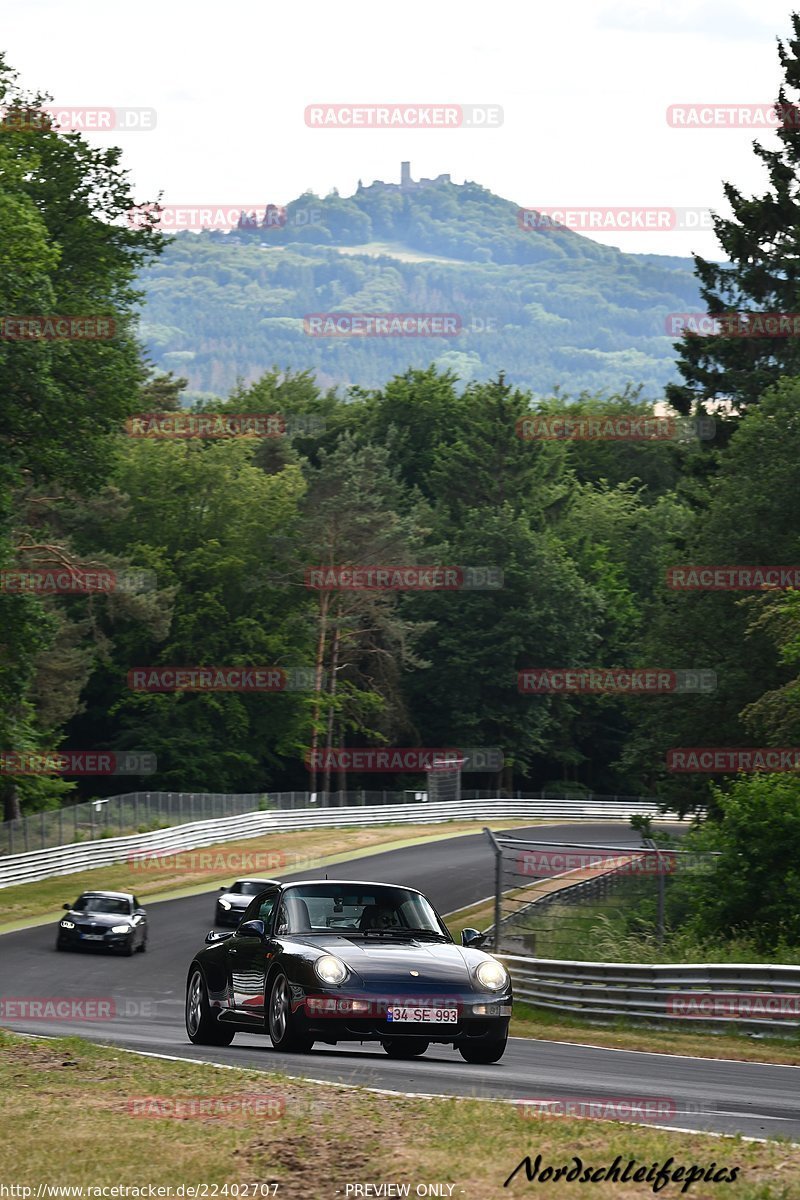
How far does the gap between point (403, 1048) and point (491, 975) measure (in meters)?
1.50

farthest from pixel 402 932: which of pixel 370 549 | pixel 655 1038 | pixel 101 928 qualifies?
pixel 370 549

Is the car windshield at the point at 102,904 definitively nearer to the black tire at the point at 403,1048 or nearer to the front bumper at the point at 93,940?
the front bumper at the point at 93,940

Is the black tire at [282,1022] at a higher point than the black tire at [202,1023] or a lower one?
higher

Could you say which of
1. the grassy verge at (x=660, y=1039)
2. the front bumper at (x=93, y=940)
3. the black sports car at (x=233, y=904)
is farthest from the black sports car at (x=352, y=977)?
the black sports car at (x=233, y=904)

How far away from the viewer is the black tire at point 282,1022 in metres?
13.3

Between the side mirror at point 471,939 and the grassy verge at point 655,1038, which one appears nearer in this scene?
the side mirror at point 471,939

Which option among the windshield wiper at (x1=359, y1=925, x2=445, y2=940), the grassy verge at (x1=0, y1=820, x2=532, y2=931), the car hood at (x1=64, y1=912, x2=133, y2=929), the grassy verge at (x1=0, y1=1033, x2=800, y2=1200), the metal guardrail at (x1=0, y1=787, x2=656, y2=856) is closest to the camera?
the grassy verge at (x1=0, y1=1033, x2=800, y2=1200)

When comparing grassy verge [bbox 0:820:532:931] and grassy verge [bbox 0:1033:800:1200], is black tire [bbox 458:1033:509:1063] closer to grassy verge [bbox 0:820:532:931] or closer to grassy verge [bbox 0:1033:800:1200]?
grassy verge [bbox 0:1033:800:1200]

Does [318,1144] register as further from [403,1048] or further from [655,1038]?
[655,1038]

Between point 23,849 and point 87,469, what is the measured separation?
45.1 feet

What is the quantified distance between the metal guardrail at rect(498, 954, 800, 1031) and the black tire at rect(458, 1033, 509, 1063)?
16.2 feet

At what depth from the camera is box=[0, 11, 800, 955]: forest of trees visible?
38.5m

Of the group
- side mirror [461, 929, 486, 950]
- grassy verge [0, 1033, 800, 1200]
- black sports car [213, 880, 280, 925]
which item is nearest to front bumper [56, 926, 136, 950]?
black sports car [213, 880, 280, 925]

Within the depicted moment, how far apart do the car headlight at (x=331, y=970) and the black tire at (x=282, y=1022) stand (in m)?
0.51
